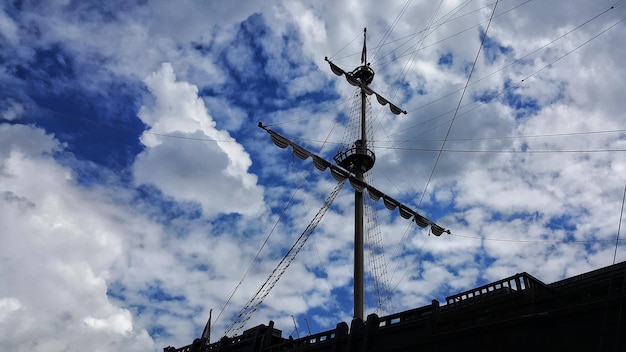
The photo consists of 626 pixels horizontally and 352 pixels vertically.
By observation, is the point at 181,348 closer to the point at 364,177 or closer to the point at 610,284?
the point at 364,177

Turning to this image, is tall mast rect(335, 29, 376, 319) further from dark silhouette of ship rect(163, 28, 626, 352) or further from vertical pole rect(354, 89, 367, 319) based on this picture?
dark silhouette of ship rect(163, 28, 626, 352)

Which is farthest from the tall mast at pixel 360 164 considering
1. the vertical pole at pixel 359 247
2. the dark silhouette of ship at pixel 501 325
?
the dark silhouette of ship at pixel 501 325

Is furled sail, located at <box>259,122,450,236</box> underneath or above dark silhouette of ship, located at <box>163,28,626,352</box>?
above

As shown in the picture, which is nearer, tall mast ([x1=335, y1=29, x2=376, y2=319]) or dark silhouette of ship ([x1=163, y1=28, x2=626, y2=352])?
dark silhouette of ship ([x1=163, y1=28, x2=626, y2=352])

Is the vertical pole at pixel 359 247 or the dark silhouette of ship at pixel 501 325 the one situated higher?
the vertical pole at pixel 359 247

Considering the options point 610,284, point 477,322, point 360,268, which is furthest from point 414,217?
point 610,284

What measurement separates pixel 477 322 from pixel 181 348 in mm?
16705

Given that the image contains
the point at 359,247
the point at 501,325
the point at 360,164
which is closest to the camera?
the point at 501,325

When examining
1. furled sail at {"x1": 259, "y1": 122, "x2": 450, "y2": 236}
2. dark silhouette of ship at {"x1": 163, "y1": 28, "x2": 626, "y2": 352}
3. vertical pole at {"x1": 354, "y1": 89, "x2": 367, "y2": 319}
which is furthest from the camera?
furled sail at {"x1": 259, "y1": 122, "x2": 450, "y2": 236}

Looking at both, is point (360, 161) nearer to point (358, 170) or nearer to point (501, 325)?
point (358, 170)

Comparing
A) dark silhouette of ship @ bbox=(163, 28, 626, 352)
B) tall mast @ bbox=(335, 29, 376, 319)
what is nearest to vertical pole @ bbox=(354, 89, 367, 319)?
tall mast @ bbox=(335, 29, 376, 319)

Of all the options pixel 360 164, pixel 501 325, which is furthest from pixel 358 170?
pixel 501 325

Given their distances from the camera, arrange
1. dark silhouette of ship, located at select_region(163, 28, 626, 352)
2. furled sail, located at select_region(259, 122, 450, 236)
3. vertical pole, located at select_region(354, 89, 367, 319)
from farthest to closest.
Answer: furled sail, located at select_region(259, 122, 450, 236), vertical pole, located at select_region(354, 89, 367, 319), dark silhouette of ship, located at select_region(163, 28, 626, 352)

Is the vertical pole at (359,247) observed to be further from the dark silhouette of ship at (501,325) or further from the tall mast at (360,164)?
the dark silhouette of ship at (501,325)
